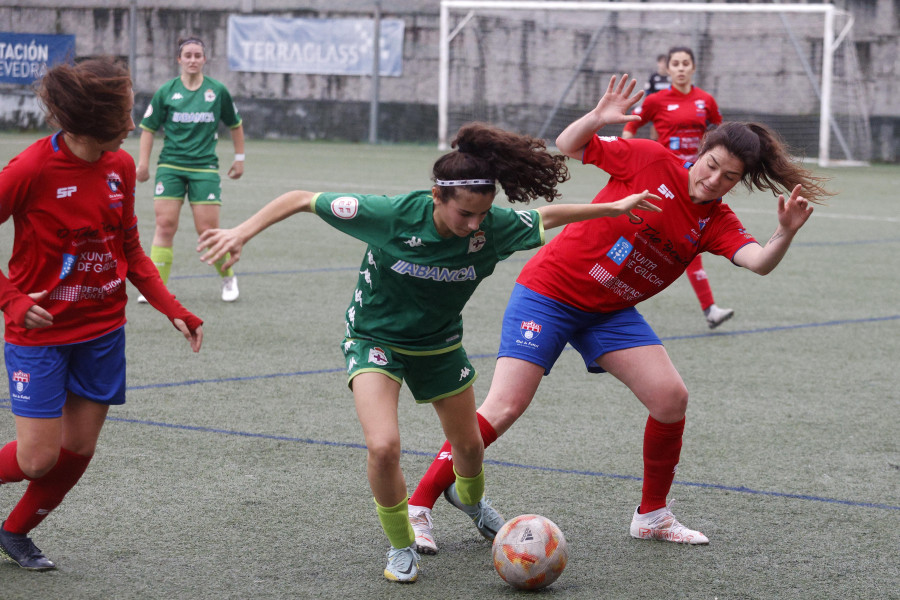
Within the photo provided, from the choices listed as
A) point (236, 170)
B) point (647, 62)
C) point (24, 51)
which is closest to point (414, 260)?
point (236, 170)

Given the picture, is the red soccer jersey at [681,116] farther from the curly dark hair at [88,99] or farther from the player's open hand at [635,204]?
the curly dark hair at [88,99]

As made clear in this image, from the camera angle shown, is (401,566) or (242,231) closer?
(242,231)

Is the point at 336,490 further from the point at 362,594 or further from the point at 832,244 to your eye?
the point at 832,244

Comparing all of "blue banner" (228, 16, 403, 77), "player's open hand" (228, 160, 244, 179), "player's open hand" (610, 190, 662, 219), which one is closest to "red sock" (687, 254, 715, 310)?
"player's open hand" (228, 160, 244, 179)

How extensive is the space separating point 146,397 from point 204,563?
2.34m

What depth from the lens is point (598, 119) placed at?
4.33 m

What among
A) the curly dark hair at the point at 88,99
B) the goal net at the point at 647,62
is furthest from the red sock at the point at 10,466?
the goal net at the point at 647,62

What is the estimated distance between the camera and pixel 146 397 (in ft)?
19.9

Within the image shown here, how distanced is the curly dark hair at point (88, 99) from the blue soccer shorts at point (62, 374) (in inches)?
26.4

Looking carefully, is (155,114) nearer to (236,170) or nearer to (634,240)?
(236,170)

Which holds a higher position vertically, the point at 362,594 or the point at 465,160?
the point at 465,160

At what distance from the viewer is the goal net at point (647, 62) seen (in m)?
24.8

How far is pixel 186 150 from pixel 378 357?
5796 mm

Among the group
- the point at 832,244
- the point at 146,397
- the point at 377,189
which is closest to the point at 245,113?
the point at 377,189
